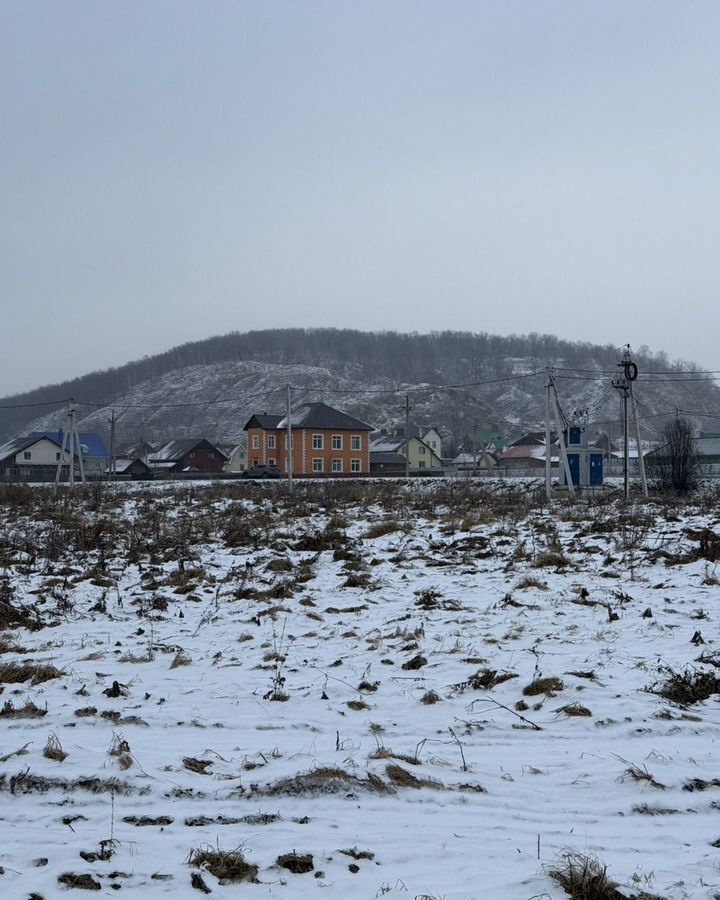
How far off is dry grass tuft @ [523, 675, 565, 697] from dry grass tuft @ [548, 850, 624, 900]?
7.67 ft

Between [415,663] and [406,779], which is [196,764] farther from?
[415,663]

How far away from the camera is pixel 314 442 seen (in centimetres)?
6250

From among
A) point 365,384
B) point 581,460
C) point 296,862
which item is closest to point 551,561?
point 296,862

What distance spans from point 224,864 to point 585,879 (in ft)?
5.51

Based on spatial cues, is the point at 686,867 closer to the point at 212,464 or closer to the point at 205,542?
the point at 205,542

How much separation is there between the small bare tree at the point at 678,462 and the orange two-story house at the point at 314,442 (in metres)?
36.0

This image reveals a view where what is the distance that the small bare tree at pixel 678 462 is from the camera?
2678 centimetres

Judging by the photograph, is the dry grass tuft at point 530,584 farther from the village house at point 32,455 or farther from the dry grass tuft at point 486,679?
the village house at point 32,455

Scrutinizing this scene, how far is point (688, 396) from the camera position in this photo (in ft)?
Answer: 520

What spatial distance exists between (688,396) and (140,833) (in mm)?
172081

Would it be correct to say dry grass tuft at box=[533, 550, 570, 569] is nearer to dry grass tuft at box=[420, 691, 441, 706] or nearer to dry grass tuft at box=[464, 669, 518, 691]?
dry grass tuft at box=[464, 669, 518, 691]

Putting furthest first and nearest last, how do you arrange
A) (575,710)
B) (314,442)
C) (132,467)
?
(132,467) < (314,442) < (575,710)

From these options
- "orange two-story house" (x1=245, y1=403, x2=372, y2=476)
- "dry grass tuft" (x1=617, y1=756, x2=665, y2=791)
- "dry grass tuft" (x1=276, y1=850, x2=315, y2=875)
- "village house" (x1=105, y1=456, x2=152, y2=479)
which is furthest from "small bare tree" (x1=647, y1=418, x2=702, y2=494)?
"village house" (x1=105, y1=456, x2=152, y2=479)

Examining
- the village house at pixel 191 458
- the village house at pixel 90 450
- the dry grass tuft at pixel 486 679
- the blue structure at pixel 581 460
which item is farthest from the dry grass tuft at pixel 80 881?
the village house at pixel 191 458
